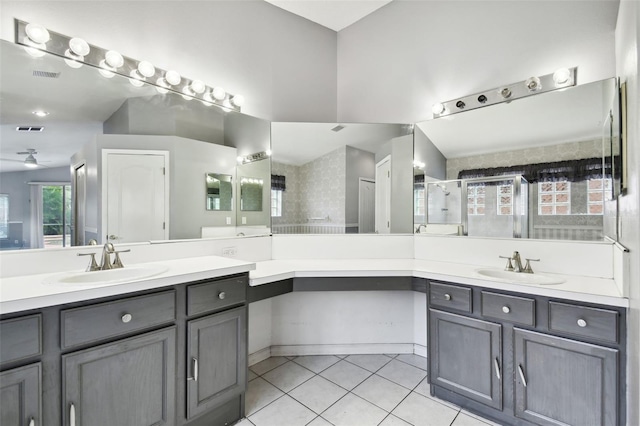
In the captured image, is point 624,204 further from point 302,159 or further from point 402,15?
point 402,15

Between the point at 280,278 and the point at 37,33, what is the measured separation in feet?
5.97

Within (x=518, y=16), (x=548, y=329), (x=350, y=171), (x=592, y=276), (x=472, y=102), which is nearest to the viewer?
(x=548, y=329)

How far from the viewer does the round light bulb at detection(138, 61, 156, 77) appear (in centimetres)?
182

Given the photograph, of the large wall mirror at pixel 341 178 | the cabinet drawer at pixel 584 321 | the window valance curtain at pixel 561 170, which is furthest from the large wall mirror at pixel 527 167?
the cabinet drawer at pixel 584 321

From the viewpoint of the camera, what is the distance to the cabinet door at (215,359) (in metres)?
1.48

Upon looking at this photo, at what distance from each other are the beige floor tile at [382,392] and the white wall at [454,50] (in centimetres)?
211

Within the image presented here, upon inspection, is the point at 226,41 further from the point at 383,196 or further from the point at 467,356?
the point at 467,356

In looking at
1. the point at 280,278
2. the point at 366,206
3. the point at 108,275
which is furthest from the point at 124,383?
the point at 366,206

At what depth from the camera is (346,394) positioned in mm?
1979

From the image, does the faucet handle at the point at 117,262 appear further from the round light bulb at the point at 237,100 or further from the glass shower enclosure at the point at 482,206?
the glass shower enclosure at the point at 482,206

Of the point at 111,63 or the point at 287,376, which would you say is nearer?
the point at 111,63

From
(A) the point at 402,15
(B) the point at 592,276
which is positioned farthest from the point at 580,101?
(A) the point at 402,15

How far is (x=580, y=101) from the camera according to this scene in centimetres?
182

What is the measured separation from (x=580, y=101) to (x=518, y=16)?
73 cm
